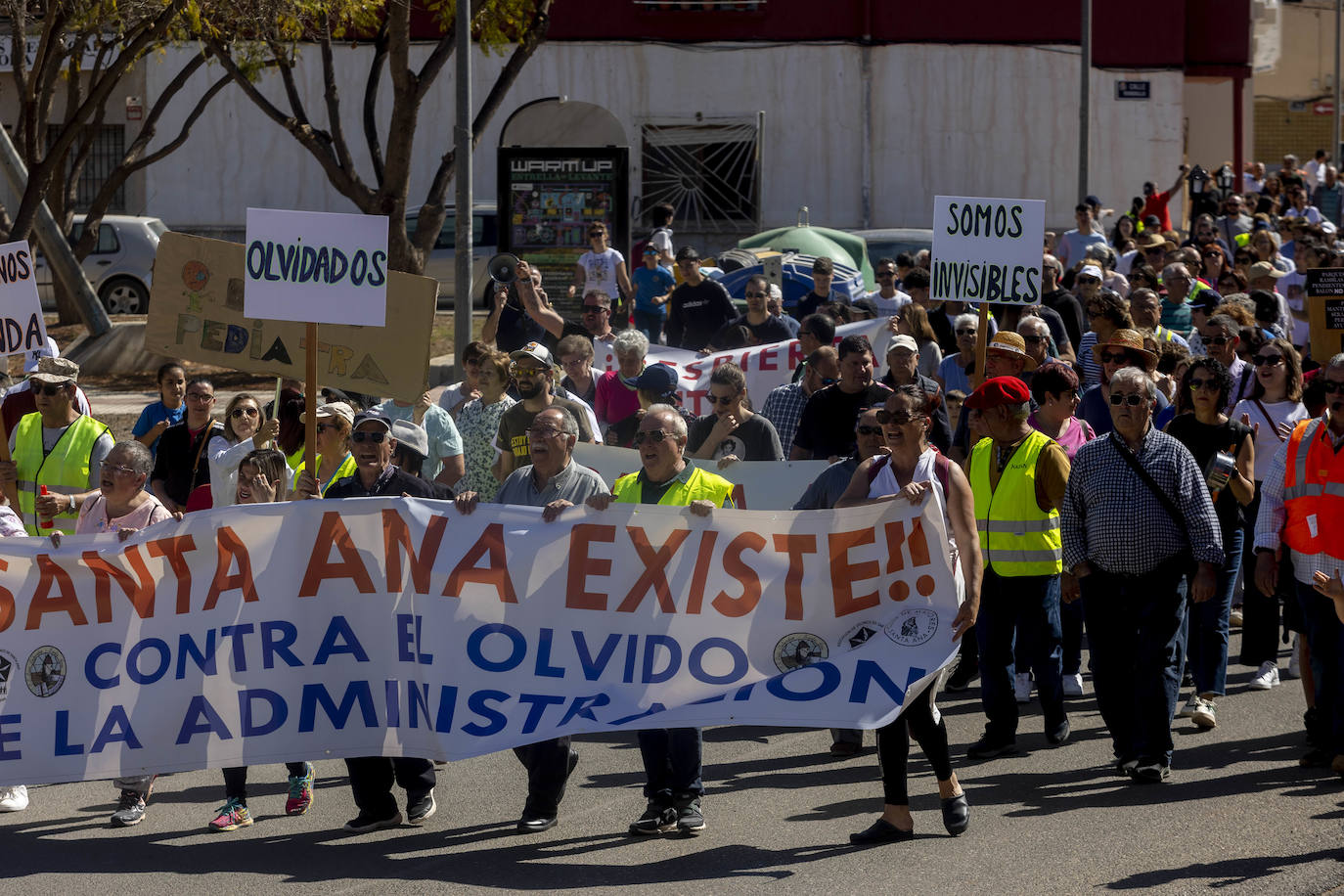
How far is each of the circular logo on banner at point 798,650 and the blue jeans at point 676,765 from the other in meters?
0.43

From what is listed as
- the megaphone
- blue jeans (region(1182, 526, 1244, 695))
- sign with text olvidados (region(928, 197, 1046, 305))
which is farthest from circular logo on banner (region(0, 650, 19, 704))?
the megaphone

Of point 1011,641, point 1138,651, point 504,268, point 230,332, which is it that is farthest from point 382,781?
point 504,268

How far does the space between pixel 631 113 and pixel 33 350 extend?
75.1ft

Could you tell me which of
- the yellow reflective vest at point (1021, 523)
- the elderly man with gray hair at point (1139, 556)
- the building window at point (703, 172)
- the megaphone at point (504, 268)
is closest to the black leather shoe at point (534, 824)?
the yellow reflective vest at point (1021, 523)

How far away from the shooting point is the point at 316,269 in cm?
812

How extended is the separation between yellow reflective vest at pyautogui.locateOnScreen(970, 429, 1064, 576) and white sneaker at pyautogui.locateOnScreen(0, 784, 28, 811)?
427 centimetres

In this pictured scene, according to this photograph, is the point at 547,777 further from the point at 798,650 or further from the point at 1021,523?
the point at 1021,523

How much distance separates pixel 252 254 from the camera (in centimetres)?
809

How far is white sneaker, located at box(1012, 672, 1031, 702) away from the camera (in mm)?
9102

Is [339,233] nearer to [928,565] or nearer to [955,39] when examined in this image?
→ [928,565]

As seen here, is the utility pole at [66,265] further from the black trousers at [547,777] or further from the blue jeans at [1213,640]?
the blue jeans at [1213,640]

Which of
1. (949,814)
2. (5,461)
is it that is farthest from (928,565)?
Answer: (5,461)

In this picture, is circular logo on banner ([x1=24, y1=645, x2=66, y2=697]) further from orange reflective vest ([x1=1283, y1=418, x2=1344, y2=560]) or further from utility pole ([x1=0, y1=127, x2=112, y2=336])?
utility pole ([x1=0, y1=127, x2=112, y2=336])

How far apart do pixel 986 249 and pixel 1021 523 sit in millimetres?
3131
